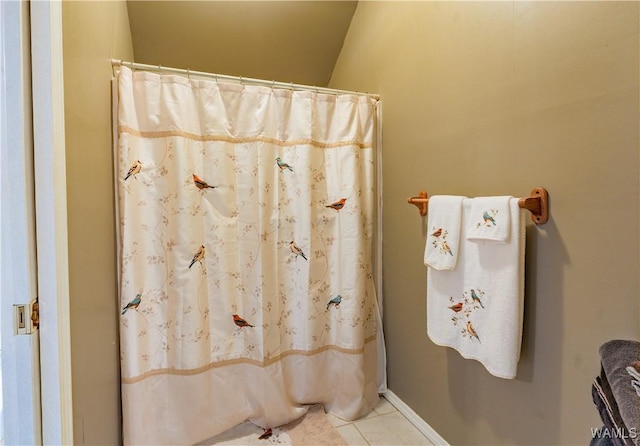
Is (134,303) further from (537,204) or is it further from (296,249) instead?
(537,204)

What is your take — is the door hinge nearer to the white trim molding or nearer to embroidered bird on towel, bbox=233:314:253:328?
the white trim molding

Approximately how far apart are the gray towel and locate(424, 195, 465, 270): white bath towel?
1.82ft

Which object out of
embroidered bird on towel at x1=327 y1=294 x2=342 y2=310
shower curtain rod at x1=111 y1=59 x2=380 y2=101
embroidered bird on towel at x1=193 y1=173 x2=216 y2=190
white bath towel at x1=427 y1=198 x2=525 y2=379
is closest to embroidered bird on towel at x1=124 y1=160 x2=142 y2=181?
embroidered bird on towel at x1=193 y1=173 x2=216 y2=190

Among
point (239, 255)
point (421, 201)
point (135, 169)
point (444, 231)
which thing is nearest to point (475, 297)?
point (444, 231)

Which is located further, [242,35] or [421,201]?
[242,35]

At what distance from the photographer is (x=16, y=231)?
684mm

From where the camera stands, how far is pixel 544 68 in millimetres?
1046

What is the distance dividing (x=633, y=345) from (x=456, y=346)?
592mm

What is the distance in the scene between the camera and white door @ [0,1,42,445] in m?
0.67

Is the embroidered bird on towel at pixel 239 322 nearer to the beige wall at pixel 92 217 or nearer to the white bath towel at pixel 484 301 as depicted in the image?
the beige wall at pixel 92 217

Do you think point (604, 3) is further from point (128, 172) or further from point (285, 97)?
point (128, 172)

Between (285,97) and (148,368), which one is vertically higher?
(285,97)

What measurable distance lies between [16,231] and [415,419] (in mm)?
1828

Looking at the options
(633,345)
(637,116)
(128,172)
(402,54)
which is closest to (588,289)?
(633,345)
